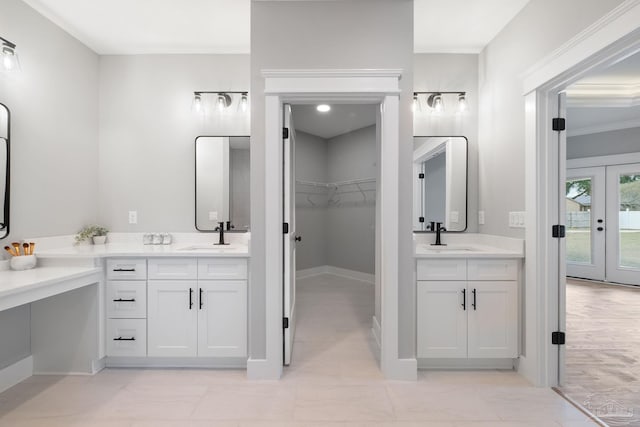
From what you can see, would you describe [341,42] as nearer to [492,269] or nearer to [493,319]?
[492,269]

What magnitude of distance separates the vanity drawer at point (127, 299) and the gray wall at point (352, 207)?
3.52m

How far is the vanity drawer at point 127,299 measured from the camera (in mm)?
2318

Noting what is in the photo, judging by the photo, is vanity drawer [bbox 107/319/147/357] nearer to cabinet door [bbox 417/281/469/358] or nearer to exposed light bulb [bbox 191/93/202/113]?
exposed light bulb [bbox 191/93/202/113]

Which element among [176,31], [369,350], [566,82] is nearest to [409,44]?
[566,82]

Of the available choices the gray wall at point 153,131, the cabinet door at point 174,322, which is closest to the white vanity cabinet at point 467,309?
the cabinet door at point 174,322

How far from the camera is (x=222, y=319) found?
2312mm

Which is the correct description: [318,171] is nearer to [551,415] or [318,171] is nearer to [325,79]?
[325,79]

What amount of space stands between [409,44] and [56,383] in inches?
137

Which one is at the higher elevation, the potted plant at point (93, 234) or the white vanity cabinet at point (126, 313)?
the potted plant at point (93, 234)

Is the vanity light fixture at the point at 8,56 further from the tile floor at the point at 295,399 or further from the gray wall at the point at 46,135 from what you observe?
the tile floor at the point at 295,399

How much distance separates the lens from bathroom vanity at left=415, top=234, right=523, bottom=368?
231 cm

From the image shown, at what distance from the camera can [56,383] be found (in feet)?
7.07

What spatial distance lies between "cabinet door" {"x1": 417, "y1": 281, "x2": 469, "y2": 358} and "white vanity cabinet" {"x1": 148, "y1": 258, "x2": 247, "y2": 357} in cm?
136

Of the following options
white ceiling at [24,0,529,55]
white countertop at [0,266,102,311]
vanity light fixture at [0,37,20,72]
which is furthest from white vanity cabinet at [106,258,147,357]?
white ceiling at [24,0,529,55]
